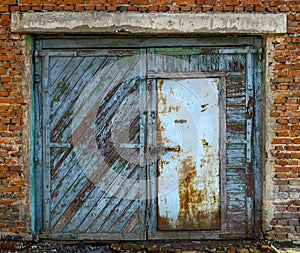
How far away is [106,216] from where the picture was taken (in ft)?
17.6

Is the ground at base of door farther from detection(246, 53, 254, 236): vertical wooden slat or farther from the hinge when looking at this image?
the hinge

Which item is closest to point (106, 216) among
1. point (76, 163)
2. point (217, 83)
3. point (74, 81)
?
point (76, 163)

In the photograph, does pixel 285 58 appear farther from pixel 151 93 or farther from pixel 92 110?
pixel 92 110

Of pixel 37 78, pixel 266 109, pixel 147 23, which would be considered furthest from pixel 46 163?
pixel 266 109

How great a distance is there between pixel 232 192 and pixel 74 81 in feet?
7.48

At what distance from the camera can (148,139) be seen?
17.5ft

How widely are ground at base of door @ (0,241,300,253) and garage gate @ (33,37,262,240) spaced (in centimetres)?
10

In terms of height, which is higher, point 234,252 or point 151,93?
point 151,93

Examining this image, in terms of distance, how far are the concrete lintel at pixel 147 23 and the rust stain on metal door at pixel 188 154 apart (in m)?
0.62

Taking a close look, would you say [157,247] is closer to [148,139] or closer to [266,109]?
[148,139]

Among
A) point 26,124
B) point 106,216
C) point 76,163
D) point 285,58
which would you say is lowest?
point 106,216

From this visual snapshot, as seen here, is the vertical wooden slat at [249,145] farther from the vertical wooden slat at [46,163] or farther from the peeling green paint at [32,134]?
the peeling green paint at [32,134]

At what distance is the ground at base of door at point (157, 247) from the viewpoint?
16.7ft

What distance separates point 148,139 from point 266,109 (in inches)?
55.6
